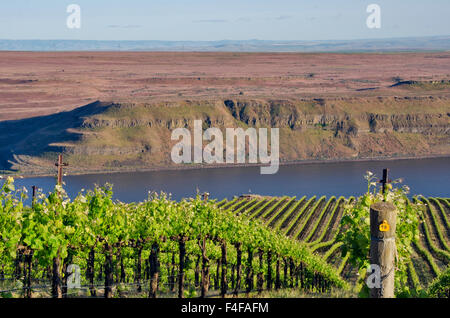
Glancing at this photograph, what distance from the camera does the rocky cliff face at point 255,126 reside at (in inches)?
5025

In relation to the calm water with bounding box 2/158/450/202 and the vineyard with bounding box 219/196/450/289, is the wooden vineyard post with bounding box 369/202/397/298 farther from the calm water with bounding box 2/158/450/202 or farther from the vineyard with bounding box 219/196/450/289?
the calm water with bounding box 2/158/450/202

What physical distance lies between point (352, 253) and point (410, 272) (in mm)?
33344

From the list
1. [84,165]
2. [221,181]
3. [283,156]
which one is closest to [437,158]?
[283,156]

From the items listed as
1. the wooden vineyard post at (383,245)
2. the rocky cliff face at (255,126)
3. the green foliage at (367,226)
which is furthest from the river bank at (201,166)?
Result: the wooden vineyard post at (383,245)

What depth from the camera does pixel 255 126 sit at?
151375mm

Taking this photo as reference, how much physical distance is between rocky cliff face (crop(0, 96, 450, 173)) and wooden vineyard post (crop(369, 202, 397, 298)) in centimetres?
11808

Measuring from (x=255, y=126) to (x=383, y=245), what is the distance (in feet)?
478

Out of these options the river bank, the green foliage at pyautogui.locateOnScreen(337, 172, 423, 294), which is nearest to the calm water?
the river bank

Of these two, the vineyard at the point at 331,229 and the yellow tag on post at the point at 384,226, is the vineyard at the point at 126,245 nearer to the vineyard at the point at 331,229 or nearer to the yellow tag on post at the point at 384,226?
the yellow tag on post at the point at 384,226

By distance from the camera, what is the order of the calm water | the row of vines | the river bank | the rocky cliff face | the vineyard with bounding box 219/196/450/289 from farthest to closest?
1. the rocky cliff face
2. the river bank
3. the calm water
4. the vineyard with bounding box 219/196/450/289
5. the row of vines

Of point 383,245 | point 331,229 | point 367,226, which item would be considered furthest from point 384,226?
point 331,229

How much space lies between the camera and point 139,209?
21.0 m

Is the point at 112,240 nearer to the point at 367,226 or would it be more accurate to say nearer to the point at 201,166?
the point at 367,226

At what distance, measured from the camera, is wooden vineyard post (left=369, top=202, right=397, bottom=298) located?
6.05m
